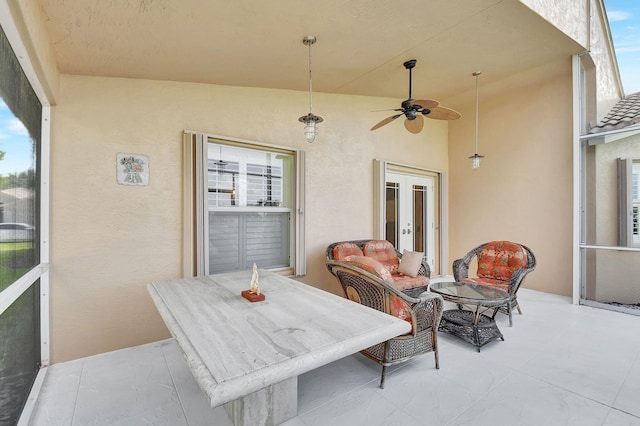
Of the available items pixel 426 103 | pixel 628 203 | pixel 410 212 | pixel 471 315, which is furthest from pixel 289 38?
pixel 628 203

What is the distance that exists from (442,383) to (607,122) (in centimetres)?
411

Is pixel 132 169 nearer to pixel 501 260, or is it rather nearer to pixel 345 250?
pixel 345 250

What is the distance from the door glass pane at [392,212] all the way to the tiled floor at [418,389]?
236cm

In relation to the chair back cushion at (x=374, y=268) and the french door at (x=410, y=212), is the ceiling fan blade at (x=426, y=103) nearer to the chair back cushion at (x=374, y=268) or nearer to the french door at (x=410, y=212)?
the chair back cushion at (x=374, y=268)

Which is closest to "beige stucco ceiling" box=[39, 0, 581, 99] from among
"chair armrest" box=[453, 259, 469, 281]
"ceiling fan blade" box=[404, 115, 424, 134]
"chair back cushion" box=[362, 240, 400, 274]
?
"ceiling fan blade" box=[404, 115, 424, 134]

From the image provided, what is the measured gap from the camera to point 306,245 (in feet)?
12.8

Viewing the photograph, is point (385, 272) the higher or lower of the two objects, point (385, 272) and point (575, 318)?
the higher

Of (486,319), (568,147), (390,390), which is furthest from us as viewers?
(568,147)

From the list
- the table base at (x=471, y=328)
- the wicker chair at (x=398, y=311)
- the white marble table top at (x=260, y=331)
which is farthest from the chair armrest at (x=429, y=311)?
the white marble table top at (x=260, y=331)

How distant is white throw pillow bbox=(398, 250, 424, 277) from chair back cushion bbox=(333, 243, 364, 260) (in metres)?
0.59

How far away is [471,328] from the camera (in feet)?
9.55

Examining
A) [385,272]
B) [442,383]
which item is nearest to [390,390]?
[442,383]

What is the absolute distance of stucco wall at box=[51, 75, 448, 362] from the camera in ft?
8.41

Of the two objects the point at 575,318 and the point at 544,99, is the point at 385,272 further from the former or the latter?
the point at 544,99
